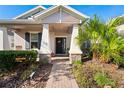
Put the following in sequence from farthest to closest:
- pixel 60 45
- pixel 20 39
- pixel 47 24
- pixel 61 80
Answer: pixel 60 45
pixel 20 39
pixel 47 24
pixel 61 80

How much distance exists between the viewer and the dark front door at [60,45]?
2127 centimetres

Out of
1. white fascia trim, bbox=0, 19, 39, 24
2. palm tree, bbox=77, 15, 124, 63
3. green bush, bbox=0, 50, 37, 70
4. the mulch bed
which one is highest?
white fascia trim, bbox=0, 19, 39, 24

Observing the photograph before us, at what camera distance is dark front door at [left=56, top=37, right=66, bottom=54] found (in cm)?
2127

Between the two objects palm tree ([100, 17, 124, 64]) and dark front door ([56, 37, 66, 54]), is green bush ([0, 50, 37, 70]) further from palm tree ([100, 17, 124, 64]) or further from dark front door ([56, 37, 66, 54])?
dark front door ([56, 37, 66, 54])

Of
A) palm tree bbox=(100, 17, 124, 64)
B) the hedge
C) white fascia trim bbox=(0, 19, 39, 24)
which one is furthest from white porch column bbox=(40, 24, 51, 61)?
palm tree bbox=(100, 17, 124, 64)

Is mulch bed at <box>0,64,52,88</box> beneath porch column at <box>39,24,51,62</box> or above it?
beneath

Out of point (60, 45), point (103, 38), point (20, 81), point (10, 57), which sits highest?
point (103, 38)

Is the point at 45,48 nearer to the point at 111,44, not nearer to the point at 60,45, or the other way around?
the point at 111,44

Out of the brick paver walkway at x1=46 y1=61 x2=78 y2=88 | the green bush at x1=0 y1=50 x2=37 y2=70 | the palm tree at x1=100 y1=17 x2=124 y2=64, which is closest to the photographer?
the brick paver walkway at x1=46 y1=61 x2=78 y2=88

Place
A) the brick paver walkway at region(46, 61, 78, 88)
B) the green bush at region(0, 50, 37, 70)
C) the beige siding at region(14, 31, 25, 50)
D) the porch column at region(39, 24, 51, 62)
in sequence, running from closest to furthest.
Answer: the brick paver walkway at region(46, 61, 78, 88)
the green bush at region(0, 50, 37, 70)
the porch column at region(39, 24, 51, 62)
the beige siding at region(14, 31, 25, 50)

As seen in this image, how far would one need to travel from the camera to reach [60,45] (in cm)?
2131

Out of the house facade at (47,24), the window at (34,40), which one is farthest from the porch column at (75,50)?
the window at (34,40)

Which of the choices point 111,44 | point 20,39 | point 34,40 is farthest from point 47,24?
point 20,39

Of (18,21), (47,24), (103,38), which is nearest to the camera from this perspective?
(103,38)
